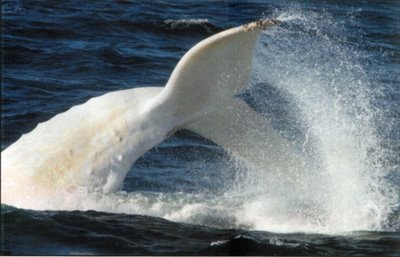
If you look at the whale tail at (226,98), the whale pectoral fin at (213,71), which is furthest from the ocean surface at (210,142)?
the whale pectoral fin at (213,71)


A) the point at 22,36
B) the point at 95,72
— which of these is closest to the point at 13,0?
the point at 22,36

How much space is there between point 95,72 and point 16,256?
1577 millimetres

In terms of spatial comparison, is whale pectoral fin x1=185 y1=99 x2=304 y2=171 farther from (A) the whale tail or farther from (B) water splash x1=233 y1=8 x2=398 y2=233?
(B) water splash x1=233 y1=8 x2=398 y2=233

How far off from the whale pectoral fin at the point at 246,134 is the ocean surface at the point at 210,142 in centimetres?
8

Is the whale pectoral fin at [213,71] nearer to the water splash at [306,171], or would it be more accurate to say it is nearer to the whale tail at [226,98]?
the whale tail at [226,98]

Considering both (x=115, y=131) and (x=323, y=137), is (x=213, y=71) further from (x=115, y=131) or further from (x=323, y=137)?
(x=323, y=137)

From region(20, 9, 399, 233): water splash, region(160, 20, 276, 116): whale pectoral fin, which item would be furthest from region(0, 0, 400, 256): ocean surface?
region(160, 20, 276, 116): whale pectoral fin

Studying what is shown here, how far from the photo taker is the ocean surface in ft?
18.7

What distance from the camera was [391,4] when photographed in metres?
6.69

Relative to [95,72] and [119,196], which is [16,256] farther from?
[95,72]

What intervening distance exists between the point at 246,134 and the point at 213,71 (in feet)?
1.62

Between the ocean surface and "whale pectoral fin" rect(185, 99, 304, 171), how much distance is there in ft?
0.25

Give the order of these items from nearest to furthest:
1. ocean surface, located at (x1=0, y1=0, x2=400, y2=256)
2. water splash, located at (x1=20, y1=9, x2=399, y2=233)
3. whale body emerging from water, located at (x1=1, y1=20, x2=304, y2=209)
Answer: whale body emerging from water, located at (x1=1, y1=20, x2=304, y2=209), ocean surface, located at (x1=0, y1=0, x2=400, y2=256), water splash, located at (x1=20, y1=9, x2=399, y2=233)

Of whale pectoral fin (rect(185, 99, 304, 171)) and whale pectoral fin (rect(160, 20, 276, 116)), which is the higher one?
whale pectoral fin (rect(160, 20, 276, 116))
